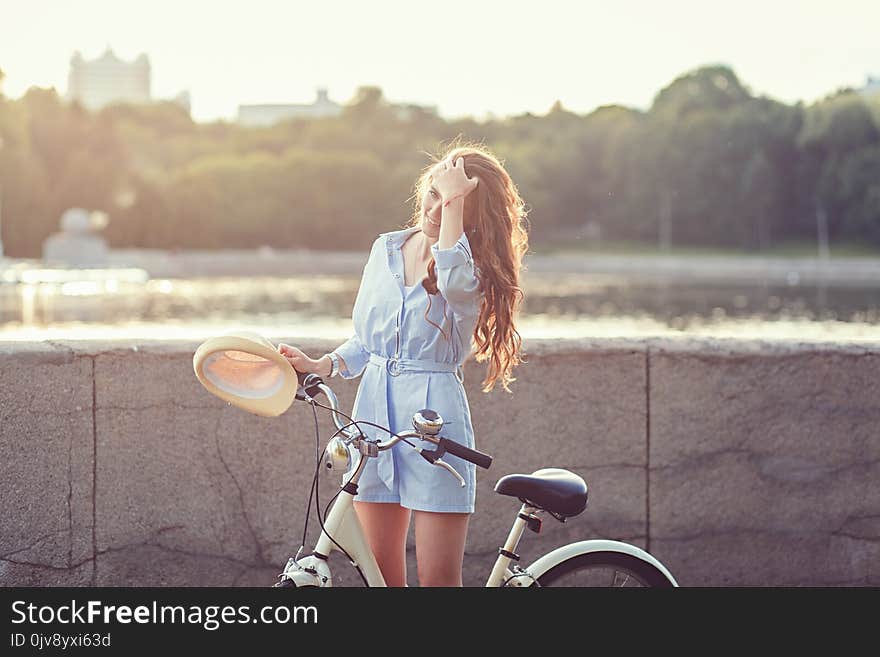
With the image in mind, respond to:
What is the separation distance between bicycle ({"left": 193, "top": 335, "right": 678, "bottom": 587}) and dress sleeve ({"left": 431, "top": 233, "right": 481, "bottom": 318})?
31 cm

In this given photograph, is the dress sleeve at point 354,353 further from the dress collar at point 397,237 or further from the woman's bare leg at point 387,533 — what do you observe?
the woman's bare leg at point 387,533

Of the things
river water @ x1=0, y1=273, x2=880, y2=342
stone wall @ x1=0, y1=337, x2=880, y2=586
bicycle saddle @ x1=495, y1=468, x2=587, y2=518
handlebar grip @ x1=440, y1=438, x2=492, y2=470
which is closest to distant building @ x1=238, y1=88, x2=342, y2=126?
river water @ x1=0, y1=273, x2=880, y2=342

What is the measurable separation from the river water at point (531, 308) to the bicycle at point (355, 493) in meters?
27.0

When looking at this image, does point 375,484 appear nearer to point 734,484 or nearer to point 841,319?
point 734,484

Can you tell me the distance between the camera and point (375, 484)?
3.23 metres

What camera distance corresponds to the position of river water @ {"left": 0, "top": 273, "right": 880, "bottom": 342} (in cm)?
3900

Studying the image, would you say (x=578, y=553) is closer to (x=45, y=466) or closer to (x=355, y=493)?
(x=355, y=493)

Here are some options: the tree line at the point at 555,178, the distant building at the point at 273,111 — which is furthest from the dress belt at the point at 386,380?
the distant building at the point at 273,111

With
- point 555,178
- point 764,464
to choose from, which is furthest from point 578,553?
point 555,178

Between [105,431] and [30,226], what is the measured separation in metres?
89.9

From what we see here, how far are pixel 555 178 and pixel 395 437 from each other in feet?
310

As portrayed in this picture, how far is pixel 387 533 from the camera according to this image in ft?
10.7
